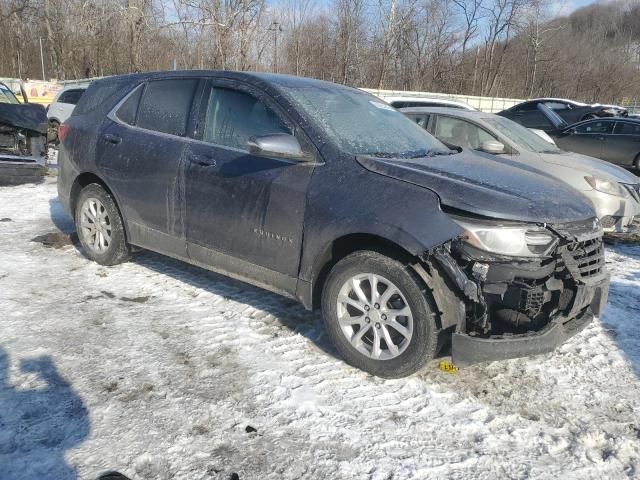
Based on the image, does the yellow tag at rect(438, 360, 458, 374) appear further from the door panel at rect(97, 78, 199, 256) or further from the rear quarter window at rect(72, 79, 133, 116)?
the rear quarter window at rect(72, 79, 133, 116)

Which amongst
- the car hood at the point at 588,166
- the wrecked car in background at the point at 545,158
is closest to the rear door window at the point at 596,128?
the wrecked car in background at the point at 545,158

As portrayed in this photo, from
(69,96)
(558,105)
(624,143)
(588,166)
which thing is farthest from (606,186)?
(558,105)

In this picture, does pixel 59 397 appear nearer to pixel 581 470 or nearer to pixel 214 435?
pixel 214 435

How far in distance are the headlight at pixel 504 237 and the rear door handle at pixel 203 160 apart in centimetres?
187

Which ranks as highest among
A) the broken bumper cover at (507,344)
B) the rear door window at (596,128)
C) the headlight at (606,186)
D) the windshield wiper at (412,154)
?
the rear door window at (596,128)

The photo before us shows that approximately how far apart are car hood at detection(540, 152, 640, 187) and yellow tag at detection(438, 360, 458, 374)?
4.21 m

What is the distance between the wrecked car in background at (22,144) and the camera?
8.29m

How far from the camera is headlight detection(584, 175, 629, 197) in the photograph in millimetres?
6469

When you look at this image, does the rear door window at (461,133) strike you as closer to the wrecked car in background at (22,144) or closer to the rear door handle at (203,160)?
the rear door handle at (203,160)

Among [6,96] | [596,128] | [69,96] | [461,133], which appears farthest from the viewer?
[69,96]

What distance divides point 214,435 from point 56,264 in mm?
3280

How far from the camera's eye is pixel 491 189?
124 inches

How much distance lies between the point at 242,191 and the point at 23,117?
676 cm

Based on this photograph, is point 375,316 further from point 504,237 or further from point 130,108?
point 130,108
